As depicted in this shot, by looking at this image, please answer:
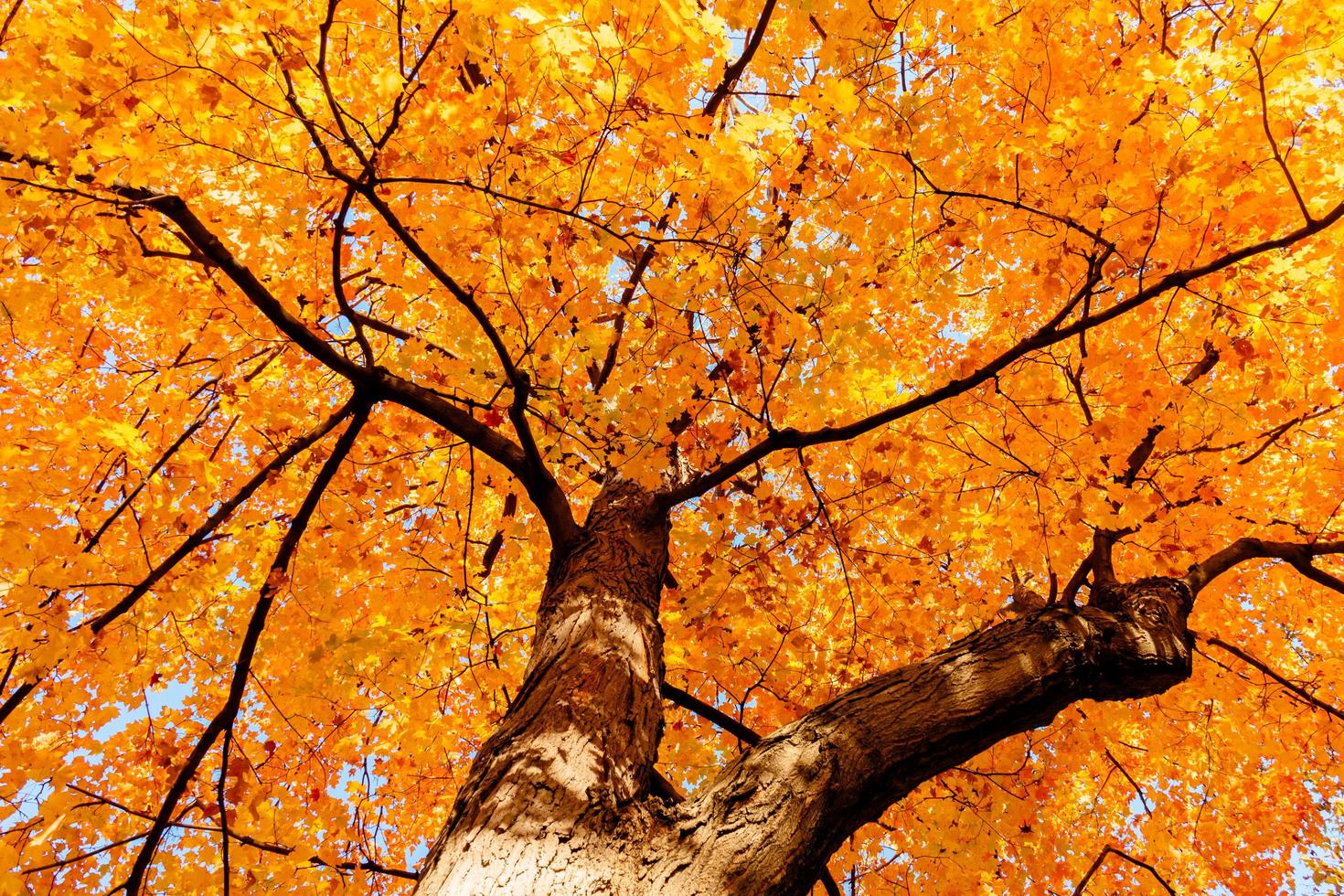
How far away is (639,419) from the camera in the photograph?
2.87 metres

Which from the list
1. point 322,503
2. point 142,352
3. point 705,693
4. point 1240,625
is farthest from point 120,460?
point 1240,625

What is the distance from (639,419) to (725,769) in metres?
1.48

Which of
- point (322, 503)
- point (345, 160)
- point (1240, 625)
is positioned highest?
point (345, 160)

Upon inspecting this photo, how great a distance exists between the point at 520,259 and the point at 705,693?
3.20 metres

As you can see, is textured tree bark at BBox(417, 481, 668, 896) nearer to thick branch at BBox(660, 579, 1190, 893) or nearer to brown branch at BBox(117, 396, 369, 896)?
thick branch at BBox(660, 579, 1190, 893)

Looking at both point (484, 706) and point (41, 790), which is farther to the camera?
point (484, 706)

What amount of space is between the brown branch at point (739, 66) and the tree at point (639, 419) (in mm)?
74

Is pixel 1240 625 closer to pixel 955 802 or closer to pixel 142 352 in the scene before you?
pixel 955 802

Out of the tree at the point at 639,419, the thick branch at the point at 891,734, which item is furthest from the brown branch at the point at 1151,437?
the thick branch at the point at 891,734

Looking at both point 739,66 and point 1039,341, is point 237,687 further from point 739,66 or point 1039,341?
point 739,66

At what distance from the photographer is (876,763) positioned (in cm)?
184

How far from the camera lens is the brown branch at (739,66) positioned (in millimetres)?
3309

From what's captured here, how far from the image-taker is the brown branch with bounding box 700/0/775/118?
3.31m

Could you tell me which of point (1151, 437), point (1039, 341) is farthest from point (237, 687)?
point (1151, 437)
